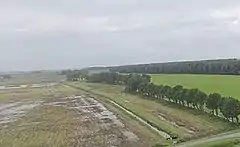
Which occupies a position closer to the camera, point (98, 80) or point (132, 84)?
point (132, 84)

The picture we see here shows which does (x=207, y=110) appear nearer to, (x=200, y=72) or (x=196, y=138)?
(x=196, y=138)

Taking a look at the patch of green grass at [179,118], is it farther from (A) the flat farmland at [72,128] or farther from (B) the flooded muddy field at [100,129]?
(B) the flooded muddy field at [100,129]

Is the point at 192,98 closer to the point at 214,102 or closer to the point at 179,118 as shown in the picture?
the point at 179,118

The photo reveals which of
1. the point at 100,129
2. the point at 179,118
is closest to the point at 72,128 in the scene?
the point at 100,129

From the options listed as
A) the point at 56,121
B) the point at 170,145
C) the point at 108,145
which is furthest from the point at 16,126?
the point at 170,145

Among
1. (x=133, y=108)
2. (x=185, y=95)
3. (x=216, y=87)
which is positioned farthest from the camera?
(x=216, y=87)

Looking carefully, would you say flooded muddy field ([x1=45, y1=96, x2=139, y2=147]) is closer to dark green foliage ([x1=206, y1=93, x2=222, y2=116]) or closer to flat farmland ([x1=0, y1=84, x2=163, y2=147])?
flat farmland ([x1=0, y1=84, x2=163, y2=147])

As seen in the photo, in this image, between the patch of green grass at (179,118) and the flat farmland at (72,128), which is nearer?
the flat farmland at (72,128)

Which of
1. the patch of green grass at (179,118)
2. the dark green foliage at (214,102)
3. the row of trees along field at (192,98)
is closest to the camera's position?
the patch of green grass at (179,118)

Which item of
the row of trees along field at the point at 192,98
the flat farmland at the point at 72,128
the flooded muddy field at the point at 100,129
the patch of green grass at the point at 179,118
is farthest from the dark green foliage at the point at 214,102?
the flooded muddy field at the point at 100,129

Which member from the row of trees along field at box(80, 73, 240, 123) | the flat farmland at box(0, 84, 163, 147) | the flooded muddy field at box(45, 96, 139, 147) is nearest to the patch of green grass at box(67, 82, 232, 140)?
the row of trees along field at box(80, 73, 240, 123)

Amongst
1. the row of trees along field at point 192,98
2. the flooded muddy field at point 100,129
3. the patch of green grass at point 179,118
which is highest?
the row of trees along field at point 192,98
